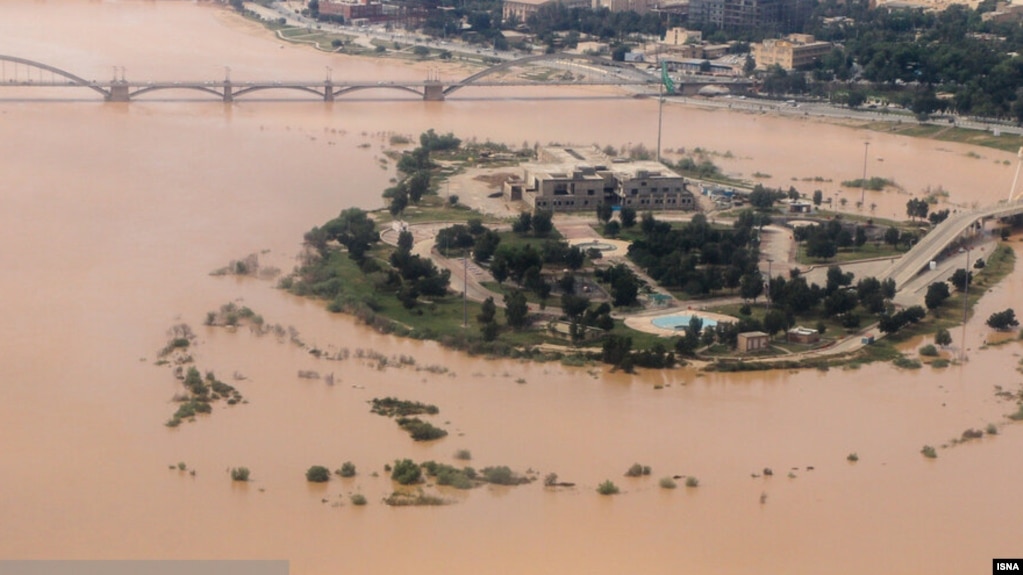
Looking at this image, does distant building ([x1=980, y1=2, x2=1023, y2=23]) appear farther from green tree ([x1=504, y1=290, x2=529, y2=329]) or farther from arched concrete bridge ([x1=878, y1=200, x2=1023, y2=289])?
green tree ([x1=504, y1=290, x2=529, y2=329])

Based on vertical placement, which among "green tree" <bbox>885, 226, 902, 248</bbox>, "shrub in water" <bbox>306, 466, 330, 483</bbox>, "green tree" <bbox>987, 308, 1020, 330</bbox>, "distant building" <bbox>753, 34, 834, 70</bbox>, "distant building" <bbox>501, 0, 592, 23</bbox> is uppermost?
"distant building" <bbox>501, 0, 592, 23</bbox>

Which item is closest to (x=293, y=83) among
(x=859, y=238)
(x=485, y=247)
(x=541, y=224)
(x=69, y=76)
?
(x=69, y=76)

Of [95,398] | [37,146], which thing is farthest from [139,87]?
[95,398]

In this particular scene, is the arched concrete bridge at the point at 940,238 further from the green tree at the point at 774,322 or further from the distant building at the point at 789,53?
the distant building at the point at 789,53

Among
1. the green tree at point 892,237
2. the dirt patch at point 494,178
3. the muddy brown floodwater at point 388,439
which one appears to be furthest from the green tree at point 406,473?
the dirt patch at point 494,178

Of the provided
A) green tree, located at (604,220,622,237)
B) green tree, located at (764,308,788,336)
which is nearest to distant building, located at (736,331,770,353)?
green tree, located at (764,308,788,336)
